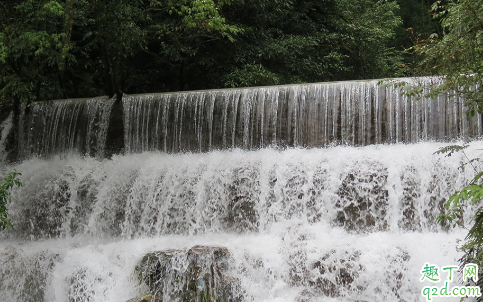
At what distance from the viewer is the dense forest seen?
30.6 ft

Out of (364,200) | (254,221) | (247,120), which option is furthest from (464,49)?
(247,120)

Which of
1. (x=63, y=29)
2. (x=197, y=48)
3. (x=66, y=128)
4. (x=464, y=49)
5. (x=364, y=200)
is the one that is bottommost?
(x=364, y=200)

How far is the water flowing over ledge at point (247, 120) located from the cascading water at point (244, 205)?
0.03 m

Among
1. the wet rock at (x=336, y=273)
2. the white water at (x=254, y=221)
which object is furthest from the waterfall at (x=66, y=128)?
the wet rock at (x=336, y=273)

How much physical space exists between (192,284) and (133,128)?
4659mm

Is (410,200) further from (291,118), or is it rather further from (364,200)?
(291,118)

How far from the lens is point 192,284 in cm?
662

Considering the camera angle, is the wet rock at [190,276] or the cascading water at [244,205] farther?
the cascading water at [244,205]

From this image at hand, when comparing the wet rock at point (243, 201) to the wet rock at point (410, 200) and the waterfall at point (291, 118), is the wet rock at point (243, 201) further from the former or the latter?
the wet rock at point (410, 200)

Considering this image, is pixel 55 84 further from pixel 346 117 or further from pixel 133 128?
pixel 346 117

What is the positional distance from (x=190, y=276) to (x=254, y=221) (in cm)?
171

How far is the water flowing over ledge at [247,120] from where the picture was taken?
8.61 m

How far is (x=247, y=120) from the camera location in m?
9.63

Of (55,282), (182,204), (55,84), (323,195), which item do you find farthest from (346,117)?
(55,84)
